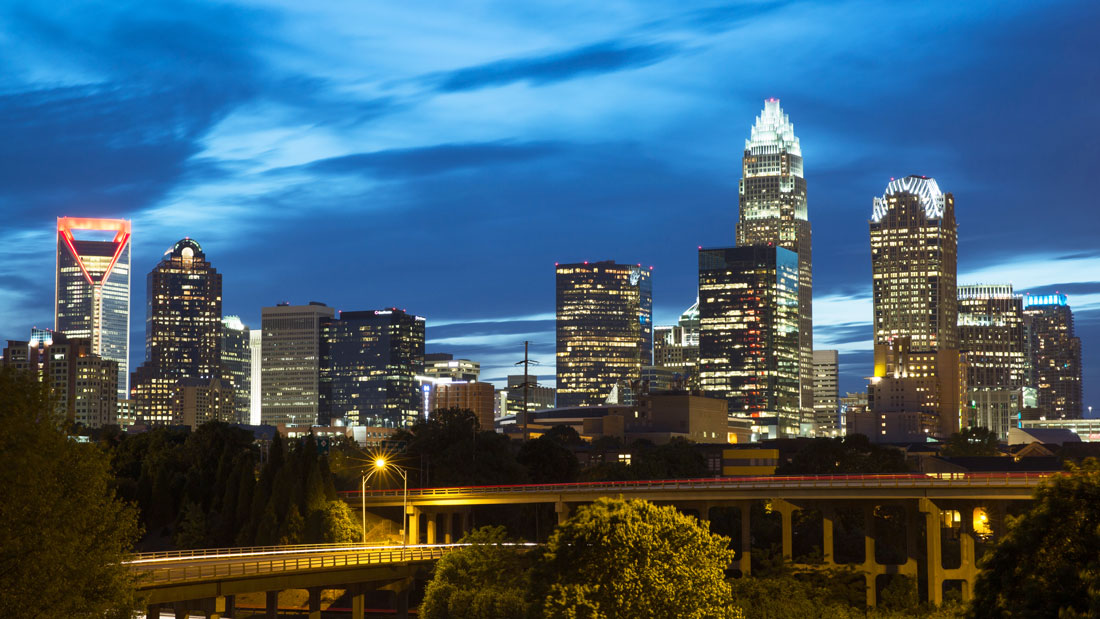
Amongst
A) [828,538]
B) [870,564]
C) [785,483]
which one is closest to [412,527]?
[785,483]

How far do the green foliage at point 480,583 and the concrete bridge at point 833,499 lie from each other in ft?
63.2

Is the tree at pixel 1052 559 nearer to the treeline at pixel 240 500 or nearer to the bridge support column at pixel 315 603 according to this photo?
the bridge support column at pixel 315 603

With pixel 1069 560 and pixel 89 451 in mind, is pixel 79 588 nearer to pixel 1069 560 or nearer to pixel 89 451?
pixel 89 451

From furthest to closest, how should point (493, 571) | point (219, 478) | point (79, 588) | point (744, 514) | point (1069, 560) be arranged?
point (219, 478) < point (744, 514) < point (493, 571) < point (79, 588) < point (1069, 560)

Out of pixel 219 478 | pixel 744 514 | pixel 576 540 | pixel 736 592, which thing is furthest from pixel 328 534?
pixel 576 540

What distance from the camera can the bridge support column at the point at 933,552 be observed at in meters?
126

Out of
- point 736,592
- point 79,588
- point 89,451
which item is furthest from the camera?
point 736,592

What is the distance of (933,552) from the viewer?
12756 centimetres

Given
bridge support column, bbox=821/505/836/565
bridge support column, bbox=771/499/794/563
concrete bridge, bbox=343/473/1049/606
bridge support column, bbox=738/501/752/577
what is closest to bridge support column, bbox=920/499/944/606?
concrete bridge, bbox=343/473/1049/606

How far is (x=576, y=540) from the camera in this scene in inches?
3113

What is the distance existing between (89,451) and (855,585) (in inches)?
3290

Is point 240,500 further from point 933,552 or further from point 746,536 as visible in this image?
point 933,552

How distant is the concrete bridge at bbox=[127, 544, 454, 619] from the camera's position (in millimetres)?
98000

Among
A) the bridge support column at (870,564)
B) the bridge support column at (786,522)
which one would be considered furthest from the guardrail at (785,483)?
the bridge support column at (870,564)
